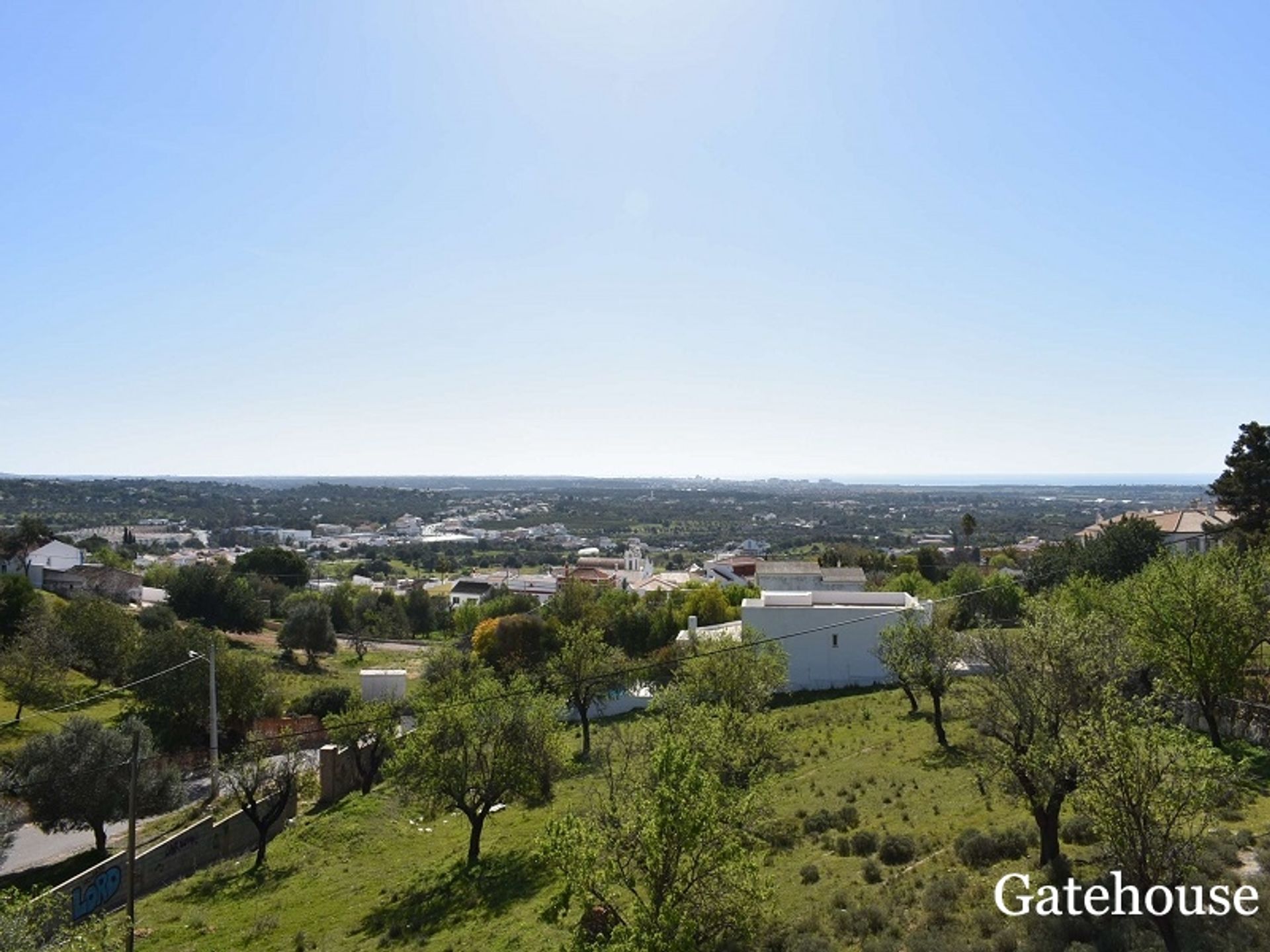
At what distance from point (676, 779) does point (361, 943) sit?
1030 cm

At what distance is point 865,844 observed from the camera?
1714cm

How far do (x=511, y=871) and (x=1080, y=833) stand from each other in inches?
517

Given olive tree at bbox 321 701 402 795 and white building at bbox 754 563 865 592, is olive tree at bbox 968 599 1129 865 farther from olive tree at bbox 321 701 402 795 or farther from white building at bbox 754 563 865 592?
white building at bbox 754 563 865 592

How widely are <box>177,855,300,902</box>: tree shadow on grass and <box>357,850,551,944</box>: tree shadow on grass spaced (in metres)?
4.62

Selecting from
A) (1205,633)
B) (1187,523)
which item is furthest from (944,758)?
(1187,523)

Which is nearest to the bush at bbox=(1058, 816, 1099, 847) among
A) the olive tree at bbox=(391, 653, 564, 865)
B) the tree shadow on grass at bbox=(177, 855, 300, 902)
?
the olive tree at bbox=(391, 653, 564, 865)

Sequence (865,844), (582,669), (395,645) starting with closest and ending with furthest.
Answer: (865,844) < (582,669) < (395,645)

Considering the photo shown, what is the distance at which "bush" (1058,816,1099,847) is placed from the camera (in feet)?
50.3

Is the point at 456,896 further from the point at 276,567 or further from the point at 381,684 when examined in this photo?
the point at 276,567

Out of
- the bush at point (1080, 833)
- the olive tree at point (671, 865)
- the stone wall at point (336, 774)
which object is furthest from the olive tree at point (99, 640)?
the bush at point (1080, 833)

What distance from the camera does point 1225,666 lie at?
19844mm

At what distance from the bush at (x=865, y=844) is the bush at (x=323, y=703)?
31264 millimetres

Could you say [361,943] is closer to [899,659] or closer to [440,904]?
[440,904]

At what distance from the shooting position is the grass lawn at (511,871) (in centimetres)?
1488
